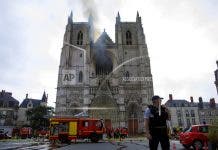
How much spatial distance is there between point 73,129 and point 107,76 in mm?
24226

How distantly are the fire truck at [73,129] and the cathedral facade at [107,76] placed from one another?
1858cm

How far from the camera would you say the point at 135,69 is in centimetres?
4209

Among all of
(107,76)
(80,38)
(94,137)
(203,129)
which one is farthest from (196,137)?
(80,38)

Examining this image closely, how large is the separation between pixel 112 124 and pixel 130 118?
3065mm

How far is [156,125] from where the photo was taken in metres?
5.04

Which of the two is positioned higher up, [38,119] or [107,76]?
[107,76]

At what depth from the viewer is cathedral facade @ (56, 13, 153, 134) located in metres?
38.4

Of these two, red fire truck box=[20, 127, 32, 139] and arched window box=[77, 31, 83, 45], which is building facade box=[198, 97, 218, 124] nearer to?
arched window box=[77, 31, 83, 45]

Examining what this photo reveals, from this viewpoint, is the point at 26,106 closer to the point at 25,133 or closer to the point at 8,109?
the point at 8,109

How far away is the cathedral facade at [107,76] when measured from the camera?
38375 millimetres

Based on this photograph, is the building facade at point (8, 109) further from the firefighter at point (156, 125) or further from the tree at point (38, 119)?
the firefighter at point (156, 125)

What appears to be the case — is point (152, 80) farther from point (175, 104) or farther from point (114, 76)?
point (175, 104)

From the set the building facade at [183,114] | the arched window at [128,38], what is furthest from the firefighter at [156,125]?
the building facade at [183,114]

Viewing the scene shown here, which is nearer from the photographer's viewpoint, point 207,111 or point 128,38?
point 128,38
